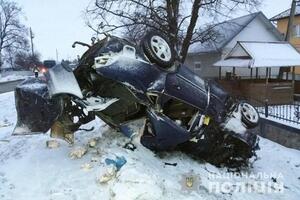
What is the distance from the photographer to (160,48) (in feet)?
21.9

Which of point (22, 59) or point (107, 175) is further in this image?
point (22, 59)

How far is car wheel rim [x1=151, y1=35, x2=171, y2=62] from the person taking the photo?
6559mm

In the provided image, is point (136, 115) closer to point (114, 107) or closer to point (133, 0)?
point (114, 107)

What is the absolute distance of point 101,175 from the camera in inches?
216

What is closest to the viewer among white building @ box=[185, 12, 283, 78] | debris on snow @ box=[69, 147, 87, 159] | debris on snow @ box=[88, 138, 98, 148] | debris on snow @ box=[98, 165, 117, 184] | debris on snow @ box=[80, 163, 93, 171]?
debris on snow @ box=[98, 165, 117, 184]

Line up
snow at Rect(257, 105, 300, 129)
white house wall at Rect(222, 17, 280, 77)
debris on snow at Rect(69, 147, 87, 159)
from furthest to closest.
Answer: white house wall at Rect(222, 17, 280, 77) < snow at Rect(257, 105, 300, 129) < debris on snow at Rect(69, 147, 87, 159)

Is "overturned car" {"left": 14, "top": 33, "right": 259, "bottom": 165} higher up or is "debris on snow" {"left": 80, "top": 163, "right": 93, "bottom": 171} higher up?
"overturned car" {"left": 14, "top": 33, "right": 259, "bottom": 165}

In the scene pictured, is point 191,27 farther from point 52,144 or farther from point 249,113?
point 52,144

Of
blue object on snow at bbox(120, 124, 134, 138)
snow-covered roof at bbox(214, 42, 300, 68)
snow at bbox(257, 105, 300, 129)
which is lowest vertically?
snow at bbox(257, 105, 300, 129)

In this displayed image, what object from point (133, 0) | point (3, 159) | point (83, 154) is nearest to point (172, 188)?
point (83, 154)

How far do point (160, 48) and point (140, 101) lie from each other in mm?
1128

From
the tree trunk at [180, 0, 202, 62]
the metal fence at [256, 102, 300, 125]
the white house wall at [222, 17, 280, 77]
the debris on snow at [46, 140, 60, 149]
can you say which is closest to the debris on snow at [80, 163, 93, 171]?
the debris on snow at [46, 140, 60, 149]

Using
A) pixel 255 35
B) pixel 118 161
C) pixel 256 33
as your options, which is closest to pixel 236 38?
pixel 255 35

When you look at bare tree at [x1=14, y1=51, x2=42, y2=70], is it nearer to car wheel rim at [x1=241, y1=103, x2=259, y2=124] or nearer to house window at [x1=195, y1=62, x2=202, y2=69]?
house window at [x1=195, y1=62, x2=202, y2=69]
